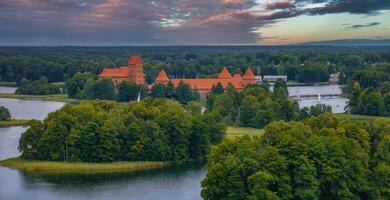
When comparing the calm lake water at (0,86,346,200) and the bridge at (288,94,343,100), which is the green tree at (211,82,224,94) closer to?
the bridge at (288,94,343,100)

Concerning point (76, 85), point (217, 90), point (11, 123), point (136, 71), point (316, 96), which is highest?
point (136, 71)

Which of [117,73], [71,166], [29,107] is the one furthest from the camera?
[117,73]

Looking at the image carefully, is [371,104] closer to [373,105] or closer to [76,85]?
[373,105]

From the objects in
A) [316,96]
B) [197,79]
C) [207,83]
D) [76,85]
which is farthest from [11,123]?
[316,96]

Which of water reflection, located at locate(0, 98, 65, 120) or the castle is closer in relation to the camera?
water reflection, located at locate(0, 98, 65, 120)

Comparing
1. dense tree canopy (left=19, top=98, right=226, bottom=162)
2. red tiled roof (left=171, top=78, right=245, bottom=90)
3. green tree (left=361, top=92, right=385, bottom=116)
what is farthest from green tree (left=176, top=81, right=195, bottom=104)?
dense tree canopy (left=19, top=98, right=226, bottom=162)

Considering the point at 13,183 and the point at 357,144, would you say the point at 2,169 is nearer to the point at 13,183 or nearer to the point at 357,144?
the point at 13,183

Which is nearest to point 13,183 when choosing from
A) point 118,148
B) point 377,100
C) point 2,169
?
point 2,169
